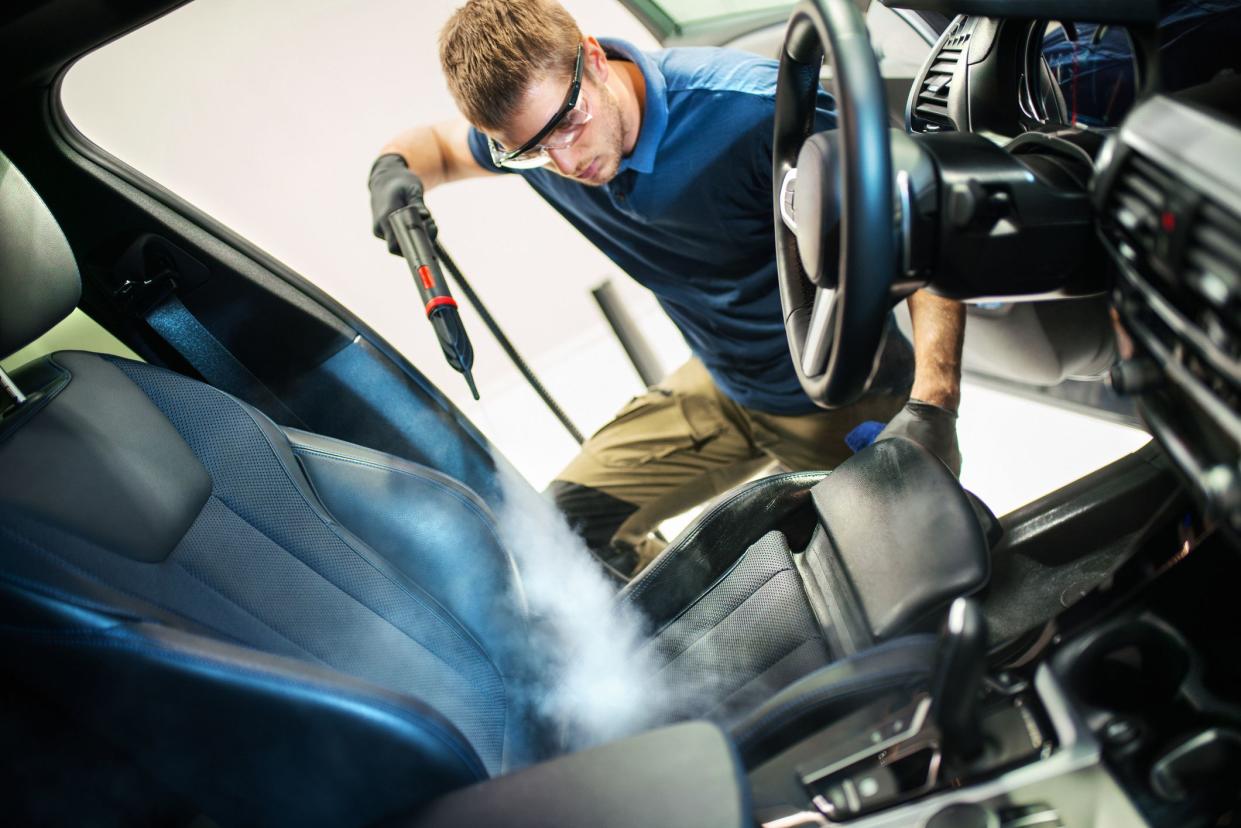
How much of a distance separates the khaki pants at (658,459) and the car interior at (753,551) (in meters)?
0.59

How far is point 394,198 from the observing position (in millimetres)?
1530

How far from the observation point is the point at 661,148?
1433 mm

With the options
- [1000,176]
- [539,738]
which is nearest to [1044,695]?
[1000,176]

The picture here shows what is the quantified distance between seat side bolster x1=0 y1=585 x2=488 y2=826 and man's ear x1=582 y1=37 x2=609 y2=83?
3.29 ft

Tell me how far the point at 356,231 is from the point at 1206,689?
208 centimetres

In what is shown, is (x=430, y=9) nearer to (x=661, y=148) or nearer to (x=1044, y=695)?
(x=661, y=148)

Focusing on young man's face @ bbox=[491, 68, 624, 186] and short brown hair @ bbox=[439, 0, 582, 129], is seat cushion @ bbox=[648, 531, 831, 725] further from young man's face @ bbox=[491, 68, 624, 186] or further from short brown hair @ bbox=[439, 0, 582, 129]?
short brown hair @ bbox=[439, 0, 582, 129]

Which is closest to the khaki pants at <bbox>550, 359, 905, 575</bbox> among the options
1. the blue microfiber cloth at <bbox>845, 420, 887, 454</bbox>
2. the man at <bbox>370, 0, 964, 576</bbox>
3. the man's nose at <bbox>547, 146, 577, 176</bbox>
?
the man at <bbox>370, 0, 964, 576</bbox>

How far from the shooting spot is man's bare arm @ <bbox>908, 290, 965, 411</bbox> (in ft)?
4.12

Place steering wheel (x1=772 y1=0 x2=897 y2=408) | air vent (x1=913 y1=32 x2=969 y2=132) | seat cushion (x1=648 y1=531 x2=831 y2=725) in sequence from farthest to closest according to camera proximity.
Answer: air vent (x1=913 y1=32 x2=969 y2=132)
seat cushion (x1=648 y1=531 x2=831 y2=725)
steering wheel (x1=772 y1=0 x2=897 y2=408)

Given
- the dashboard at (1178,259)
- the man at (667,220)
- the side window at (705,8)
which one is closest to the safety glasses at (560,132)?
the man at (667,220)

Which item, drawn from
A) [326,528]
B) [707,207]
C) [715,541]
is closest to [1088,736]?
[715,541]

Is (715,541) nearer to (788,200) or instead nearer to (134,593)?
(788,200)

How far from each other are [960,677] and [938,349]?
2.41 ft
